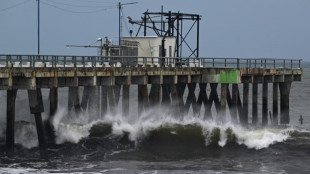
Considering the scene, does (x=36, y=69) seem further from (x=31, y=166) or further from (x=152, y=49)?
(x=152, y=49)

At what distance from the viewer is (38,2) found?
49750 mm

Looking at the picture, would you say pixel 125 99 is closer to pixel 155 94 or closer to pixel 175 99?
pixel 155 94

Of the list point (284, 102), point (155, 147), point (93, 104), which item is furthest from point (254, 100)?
point (155, 147)

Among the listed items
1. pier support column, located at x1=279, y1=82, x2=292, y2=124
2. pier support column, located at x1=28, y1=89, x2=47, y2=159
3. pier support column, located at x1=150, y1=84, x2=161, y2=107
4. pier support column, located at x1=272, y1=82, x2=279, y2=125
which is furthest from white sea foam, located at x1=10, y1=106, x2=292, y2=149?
pier support column, located at x1=279, y1=82, x2=292, y2=124

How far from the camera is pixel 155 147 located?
47.0 meters

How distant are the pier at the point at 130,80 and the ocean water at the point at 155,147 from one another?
999mm

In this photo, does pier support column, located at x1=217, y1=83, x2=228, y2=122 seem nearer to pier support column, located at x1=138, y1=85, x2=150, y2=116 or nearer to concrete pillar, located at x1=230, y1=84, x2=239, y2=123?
concrete pillar, located at x1=230, y1=84, x2=239, y2=123

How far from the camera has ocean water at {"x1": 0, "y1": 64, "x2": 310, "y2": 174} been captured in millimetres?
39281

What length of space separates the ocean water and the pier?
3.28 feet

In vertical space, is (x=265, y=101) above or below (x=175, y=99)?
below

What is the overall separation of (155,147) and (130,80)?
469cm

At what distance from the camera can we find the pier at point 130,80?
38.9 meters

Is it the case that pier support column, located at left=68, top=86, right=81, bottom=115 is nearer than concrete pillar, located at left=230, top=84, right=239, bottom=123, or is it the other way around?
pier support column, located at left=68, top=86, right=81, bottom=115

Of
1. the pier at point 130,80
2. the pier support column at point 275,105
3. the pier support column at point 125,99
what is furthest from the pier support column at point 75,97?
the pier support column at point 275,105
